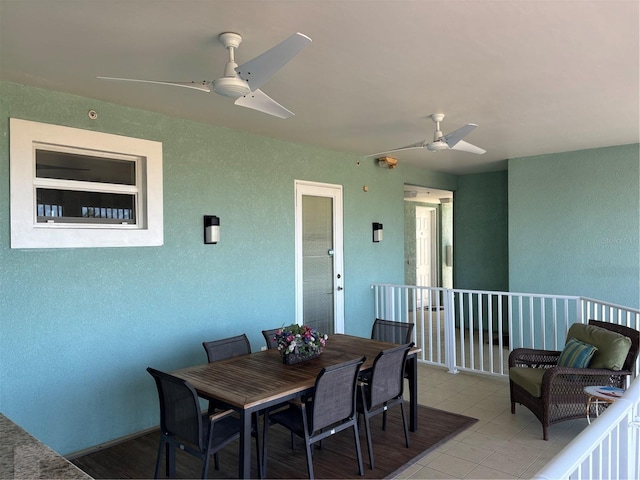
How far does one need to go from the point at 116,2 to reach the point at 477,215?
691cm

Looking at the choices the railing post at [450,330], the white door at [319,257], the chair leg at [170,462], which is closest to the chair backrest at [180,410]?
the chair leg at [170,462]

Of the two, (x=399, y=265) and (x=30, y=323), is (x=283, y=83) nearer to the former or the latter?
(x=30, y=323)

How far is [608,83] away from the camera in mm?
3320

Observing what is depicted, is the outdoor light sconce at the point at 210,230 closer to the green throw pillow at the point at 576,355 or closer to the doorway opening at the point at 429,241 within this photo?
the green throw pillow at the point at 576,355

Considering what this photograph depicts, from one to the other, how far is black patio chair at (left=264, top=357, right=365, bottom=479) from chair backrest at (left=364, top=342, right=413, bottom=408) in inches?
8.9

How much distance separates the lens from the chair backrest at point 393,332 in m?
4.19

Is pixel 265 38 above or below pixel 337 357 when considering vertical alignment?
above

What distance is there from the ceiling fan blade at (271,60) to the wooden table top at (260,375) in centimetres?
173

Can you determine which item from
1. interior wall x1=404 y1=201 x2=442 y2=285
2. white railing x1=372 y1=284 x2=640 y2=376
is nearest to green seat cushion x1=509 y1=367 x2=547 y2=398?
white railing x1=372 y1=284 x2=640 y2=376

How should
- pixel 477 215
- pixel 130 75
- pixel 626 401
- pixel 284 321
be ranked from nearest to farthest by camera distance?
pixel 626 401 → pixel 130 75 → pixel 284 321 → pixel 477 215

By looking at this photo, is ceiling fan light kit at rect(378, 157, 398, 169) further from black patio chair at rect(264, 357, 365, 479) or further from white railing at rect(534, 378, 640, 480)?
white railing at rect(534, 378, 640, 480)

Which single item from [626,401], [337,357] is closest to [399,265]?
[337,357]

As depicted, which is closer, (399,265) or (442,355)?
(442,355)

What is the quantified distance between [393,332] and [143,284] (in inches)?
91.0
